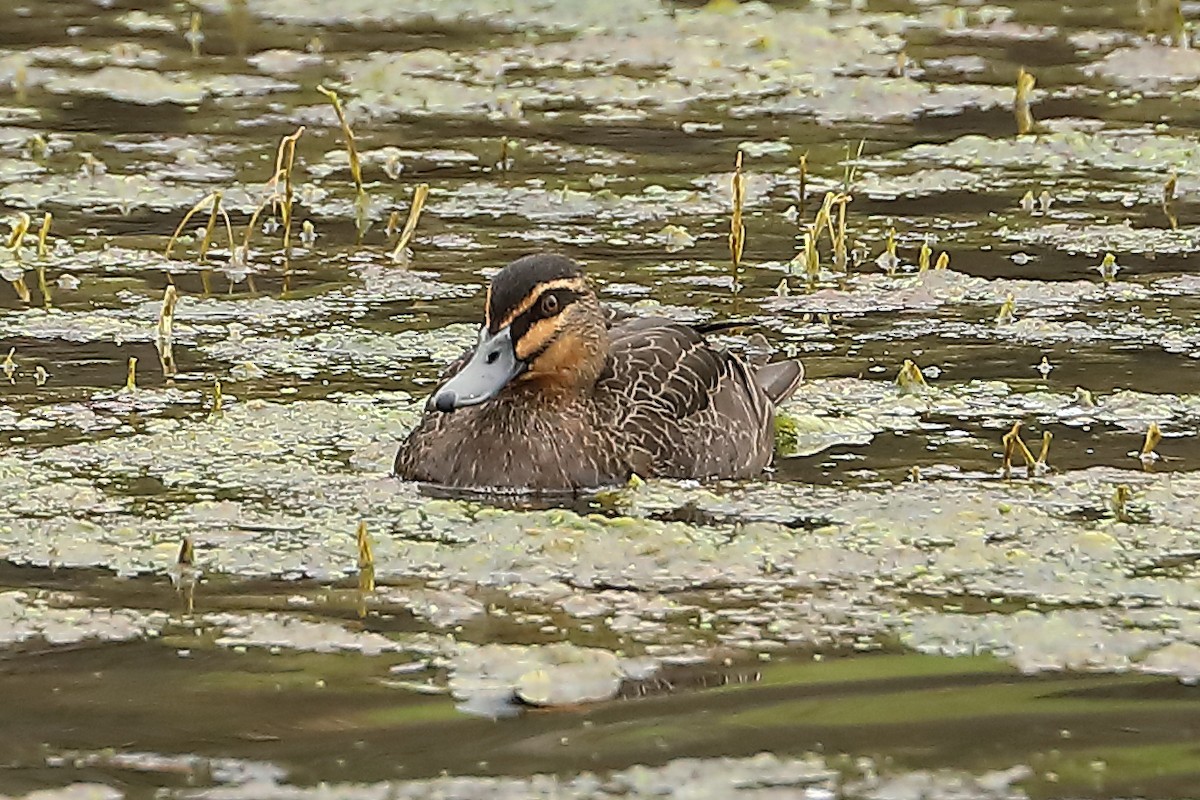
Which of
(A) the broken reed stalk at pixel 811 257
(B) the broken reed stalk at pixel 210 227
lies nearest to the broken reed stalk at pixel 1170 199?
(A) the broken reed stalk at pixel 811 257

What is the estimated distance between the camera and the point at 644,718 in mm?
6434

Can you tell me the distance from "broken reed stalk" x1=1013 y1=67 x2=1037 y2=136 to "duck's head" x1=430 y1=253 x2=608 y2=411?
5.79 meters

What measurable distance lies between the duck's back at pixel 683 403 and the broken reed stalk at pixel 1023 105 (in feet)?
16.5

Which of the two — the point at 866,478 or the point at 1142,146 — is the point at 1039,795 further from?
the point at 1142,146

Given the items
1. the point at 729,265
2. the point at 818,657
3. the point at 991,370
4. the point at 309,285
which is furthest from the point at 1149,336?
the point at 818,657

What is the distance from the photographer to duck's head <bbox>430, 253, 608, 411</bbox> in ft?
29.3

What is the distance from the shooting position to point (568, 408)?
923 centimetres

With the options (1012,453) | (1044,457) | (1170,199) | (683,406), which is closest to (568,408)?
(683,406)

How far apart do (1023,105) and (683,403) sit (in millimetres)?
5890

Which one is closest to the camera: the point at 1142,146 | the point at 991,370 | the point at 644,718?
the point at 644,718

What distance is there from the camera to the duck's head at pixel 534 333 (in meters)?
8.94

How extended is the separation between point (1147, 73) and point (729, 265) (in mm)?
5066

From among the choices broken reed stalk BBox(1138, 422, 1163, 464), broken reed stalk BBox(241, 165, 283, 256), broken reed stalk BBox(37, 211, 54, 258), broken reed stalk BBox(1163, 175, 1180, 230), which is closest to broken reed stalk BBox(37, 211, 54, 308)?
broken reed stalk BBox(37, 211, 54, 258)

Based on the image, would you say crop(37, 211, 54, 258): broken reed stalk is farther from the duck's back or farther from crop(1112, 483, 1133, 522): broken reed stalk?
crop(1112, 483, 1133, 522): broken reed stalk
